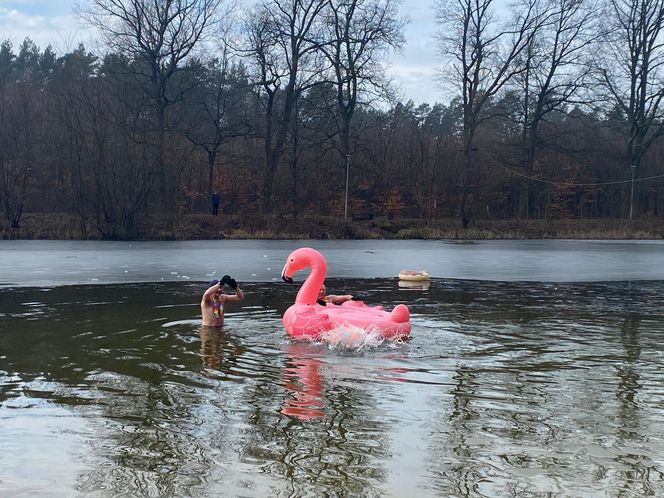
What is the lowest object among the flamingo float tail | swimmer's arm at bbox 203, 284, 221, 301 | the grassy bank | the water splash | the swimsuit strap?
the water splash

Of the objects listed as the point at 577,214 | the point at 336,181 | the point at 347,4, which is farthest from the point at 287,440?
the point at 577,214

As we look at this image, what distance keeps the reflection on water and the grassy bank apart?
23.8 m

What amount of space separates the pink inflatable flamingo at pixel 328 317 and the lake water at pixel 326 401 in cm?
23

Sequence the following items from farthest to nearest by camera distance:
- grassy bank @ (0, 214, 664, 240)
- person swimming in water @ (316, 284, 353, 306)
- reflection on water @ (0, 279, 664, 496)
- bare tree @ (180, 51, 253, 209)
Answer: bare tree @ (180, 51, 253, 209), grassy bank @ (0, 214, 664, 240), person swimming in water @ (316, 284, 353, 306), reflection on water @ (0, 279, 664, 496)

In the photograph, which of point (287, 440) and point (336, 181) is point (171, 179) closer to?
point (336, 181)

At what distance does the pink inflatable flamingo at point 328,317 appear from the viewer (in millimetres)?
8617

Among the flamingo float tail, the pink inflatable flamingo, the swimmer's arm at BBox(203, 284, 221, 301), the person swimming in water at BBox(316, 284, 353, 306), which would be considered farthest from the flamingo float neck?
the flamingo float tail

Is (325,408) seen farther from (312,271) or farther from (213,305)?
(213,305)

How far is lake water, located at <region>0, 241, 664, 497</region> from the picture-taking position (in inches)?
175

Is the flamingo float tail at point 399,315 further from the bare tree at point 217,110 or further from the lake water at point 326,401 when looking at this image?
the bare tree at point 217,110

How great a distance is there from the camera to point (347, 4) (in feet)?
136

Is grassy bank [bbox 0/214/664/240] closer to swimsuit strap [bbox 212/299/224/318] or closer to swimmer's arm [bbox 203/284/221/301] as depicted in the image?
swimsuit strap [bbox 212/299/224/318]

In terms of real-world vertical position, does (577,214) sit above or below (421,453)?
above

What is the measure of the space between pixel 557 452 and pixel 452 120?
2944 inches
